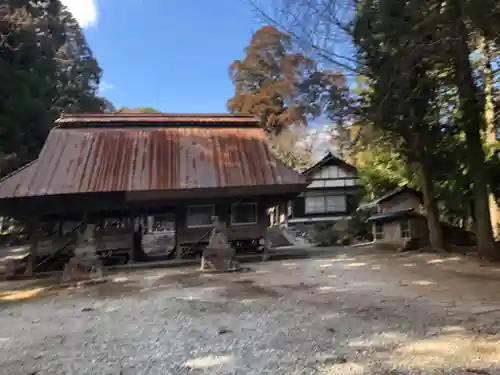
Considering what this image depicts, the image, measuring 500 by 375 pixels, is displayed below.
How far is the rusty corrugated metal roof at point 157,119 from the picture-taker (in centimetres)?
1434

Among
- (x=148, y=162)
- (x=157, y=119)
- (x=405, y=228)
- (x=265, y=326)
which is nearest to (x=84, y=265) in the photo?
(x=148, y=162)

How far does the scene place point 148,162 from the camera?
1323cm

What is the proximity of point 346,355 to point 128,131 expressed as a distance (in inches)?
476

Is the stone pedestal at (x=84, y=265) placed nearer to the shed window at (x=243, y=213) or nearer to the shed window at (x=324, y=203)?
the shed window at (x=243, y=213)

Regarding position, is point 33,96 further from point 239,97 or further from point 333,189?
point 333,189

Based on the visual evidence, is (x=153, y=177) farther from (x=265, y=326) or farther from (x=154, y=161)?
(x=265, y=326)

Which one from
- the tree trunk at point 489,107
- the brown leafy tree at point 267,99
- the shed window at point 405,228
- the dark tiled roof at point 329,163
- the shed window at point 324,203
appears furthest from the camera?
the shed window at point 324,203

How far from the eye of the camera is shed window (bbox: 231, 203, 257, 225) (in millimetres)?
13805

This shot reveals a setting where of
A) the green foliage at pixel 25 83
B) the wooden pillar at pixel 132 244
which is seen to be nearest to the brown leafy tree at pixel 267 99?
the wooden pillar at pixel 132 244

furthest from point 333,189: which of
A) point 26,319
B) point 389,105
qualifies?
point 26,319

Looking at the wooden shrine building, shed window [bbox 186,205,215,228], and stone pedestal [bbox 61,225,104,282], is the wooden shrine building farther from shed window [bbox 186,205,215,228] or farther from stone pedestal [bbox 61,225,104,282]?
stone pedestal [bbox 61,225,104,282]

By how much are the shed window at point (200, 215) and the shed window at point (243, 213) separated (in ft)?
2.24

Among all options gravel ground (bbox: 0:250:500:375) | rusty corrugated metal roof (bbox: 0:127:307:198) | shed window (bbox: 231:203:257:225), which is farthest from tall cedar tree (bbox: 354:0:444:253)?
shed window (bbox: 231:203:257:225)

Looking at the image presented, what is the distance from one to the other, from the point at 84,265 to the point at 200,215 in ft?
13.6
